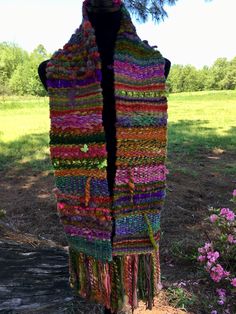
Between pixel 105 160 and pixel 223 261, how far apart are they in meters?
1.88

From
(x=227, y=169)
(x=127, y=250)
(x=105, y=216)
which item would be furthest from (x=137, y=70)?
(x=227, y=169)

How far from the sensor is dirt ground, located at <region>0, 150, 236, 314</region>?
3.03 m

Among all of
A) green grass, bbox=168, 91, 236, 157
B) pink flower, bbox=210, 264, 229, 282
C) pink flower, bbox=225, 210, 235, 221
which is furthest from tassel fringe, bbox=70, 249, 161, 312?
green grass, bbox=168, 91, 236, 157

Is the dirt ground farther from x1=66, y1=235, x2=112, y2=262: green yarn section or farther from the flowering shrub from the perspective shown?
x1=66, y1=235, x2=112, y2=262: green yarn section

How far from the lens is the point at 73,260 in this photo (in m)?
1.58

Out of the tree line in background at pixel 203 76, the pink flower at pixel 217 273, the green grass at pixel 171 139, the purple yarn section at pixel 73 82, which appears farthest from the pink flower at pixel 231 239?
the tree line in background at pixel 203 76

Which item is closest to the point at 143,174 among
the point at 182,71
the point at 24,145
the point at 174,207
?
the point at 174,207

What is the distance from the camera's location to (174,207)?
4297mm

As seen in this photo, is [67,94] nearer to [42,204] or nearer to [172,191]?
[42,204]

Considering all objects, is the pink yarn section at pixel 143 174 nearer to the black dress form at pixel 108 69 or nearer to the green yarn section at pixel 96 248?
the black dress form at pixel 108 69

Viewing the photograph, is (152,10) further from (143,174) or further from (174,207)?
(143,174)

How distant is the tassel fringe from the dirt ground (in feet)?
3.30

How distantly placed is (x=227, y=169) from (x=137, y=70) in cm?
466

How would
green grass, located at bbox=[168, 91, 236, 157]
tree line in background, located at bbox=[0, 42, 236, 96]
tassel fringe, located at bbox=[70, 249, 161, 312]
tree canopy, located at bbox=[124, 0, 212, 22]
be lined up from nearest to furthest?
tassel fringe, located at bbox=[70, 249, 161, 312]
tree canopy, located at bbox=[124, 0, 212, 22]
green grass, located at bbox=[168, 91, 236, 157]
tree line in background, located at bbox=[0, 42, 236, 96]
